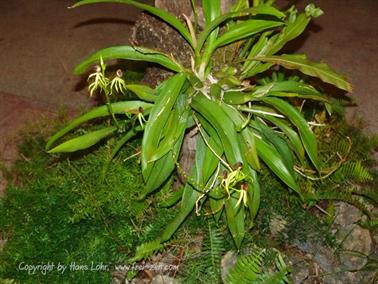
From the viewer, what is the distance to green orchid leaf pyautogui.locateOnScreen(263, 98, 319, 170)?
194 cm

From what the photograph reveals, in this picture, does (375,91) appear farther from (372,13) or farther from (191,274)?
(191,274)

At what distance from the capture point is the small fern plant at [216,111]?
6.15 feet

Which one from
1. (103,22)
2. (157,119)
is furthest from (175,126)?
(103,22)

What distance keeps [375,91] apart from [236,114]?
1776 millimetres

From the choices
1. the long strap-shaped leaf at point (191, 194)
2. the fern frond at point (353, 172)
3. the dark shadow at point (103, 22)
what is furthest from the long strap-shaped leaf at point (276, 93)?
the dark shadow at point (103, 22)

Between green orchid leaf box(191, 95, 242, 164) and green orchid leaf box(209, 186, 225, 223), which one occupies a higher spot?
green orchid leaf box(191, 95, 242, 164)

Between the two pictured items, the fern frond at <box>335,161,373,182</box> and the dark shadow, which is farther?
the dark shadow

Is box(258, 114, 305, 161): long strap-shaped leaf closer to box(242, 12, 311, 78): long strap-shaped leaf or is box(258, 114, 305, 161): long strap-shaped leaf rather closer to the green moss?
box(242, 12, 311, 78): long strap-shaped leaf

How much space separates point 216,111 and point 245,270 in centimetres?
64

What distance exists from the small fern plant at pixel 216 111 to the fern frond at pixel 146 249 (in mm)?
32

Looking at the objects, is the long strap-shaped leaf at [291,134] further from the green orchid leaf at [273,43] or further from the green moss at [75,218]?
the green moss at [75,218]

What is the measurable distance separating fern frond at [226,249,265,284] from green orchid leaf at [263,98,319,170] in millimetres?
483

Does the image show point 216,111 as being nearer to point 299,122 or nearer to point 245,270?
point 299,122

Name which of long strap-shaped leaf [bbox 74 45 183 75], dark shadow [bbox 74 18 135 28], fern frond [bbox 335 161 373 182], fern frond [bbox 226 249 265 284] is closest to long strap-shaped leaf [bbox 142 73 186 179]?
long strap-shaped leaf [bbox 74 45 183 75]
